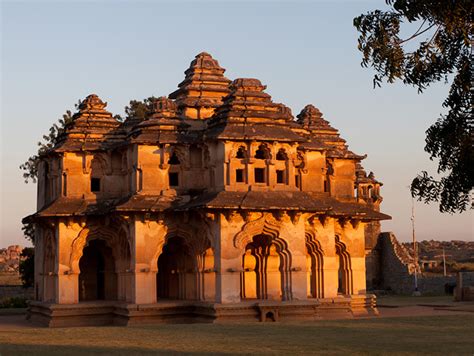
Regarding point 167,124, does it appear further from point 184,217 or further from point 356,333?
point 356,333

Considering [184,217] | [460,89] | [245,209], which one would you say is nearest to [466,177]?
[460,89]

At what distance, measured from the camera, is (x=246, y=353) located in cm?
1755

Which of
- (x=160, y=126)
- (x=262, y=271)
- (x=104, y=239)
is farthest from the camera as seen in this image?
(x=104, y=239)

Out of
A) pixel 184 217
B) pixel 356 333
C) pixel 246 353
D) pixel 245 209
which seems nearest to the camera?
pixel 246 353

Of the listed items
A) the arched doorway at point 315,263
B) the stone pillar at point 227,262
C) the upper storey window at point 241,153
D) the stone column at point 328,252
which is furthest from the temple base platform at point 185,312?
the upper storey window at point 241,153

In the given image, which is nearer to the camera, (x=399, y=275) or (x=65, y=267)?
(x=65, y=267)

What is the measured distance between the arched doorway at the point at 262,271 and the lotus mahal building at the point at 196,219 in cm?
5

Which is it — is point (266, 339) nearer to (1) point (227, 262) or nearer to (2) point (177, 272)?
(1) point (227, 262)

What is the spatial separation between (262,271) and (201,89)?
817 cm

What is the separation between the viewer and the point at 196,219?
30703 mm

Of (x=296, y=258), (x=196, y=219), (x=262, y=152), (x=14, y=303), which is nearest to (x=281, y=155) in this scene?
(x=262, y=152)

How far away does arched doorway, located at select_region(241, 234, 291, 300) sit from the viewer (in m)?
31.5

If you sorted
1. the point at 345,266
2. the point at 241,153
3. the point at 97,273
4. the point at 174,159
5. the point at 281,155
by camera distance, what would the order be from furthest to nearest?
the point at 97,273, the point at 345,266, the point at 174,159, the point at 281,155, the point at 241,153

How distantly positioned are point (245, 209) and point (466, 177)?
37.1 feet
